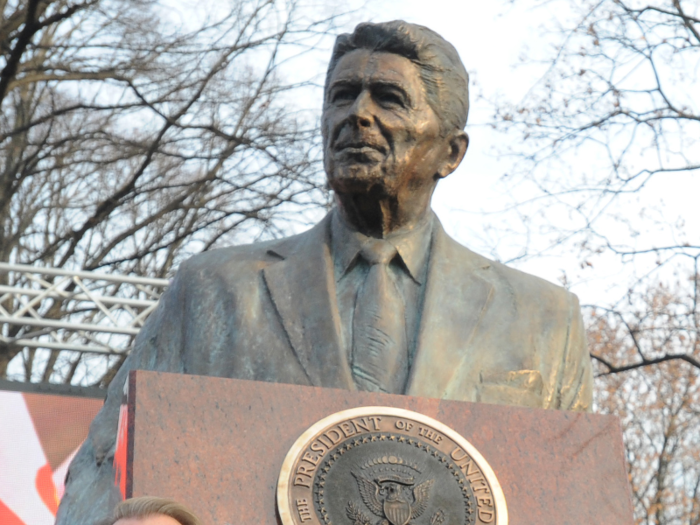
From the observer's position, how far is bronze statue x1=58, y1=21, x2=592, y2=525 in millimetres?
3840

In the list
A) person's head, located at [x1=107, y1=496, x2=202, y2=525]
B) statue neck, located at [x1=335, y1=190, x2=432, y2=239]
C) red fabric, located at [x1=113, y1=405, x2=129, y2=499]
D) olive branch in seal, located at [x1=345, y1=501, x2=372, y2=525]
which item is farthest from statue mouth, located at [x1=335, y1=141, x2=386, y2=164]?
person's head, located at [x1=107, y1=496, x2=202, y2=525]

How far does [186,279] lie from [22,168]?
414 inches

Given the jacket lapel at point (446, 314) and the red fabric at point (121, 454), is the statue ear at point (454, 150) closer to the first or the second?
the jacket lapel at point (446, 314)

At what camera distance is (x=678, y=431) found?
55.3ft

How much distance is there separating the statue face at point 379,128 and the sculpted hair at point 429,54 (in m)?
0.03

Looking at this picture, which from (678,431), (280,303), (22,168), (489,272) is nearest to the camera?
(280,303)

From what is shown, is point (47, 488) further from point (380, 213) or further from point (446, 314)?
point (446, 314)

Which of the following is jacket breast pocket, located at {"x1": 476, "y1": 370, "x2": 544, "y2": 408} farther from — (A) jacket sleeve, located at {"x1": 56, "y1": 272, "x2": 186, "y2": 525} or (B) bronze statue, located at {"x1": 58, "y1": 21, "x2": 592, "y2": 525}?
(A) jacket sleeve, located at {"x1": 56, "y1": 272, "x2": 186, "y2": 525}

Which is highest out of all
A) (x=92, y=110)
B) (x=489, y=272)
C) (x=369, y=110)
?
(x=92, y=110)

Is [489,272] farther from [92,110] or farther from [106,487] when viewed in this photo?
[92,110]

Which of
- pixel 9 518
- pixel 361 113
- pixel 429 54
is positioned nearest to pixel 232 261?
pixel 361 113

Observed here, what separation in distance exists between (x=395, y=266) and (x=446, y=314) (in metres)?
0.26

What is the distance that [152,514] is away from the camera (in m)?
2.33

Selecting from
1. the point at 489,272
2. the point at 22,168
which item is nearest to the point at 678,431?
the point at 22,168
